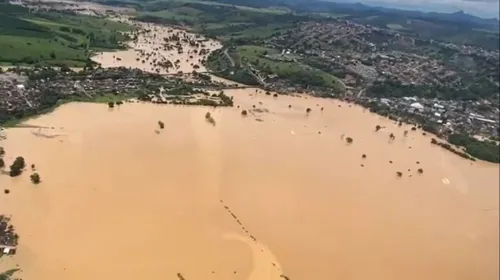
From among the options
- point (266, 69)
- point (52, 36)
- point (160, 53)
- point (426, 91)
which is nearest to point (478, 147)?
point (426, 91)

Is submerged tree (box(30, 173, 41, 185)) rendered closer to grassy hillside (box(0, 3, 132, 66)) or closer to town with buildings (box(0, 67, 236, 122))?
town with buildings (box(0, 67, 236, 122))

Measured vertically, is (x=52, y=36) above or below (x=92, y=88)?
above

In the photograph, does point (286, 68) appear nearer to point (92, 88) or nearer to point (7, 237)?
point (92, 88)

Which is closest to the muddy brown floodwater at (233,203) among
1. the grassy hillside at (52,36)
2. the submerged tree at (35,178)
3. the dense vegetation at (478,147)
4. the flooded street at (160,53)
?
the submerged tree at (35,178)

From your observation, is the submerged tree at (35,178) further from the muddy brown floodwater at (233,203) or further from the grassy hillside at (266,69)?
the grassy hillside at (266,69)

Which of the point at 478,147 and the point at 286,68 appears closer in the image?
the point at 478,147

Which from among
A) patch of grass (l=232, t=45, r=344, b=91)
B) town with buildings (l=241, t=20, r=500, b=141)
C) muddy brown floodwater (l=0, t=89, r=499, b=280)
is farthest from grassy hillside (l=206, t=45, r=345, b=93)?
muddy brown floodwater (l=0, t=89, r=499, b=280)

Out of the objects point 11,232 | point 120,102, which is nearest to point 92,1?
point 120,102

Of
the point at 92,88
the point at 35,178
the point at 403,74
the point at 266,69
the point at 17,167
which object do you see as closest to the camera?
the point at 35,178
